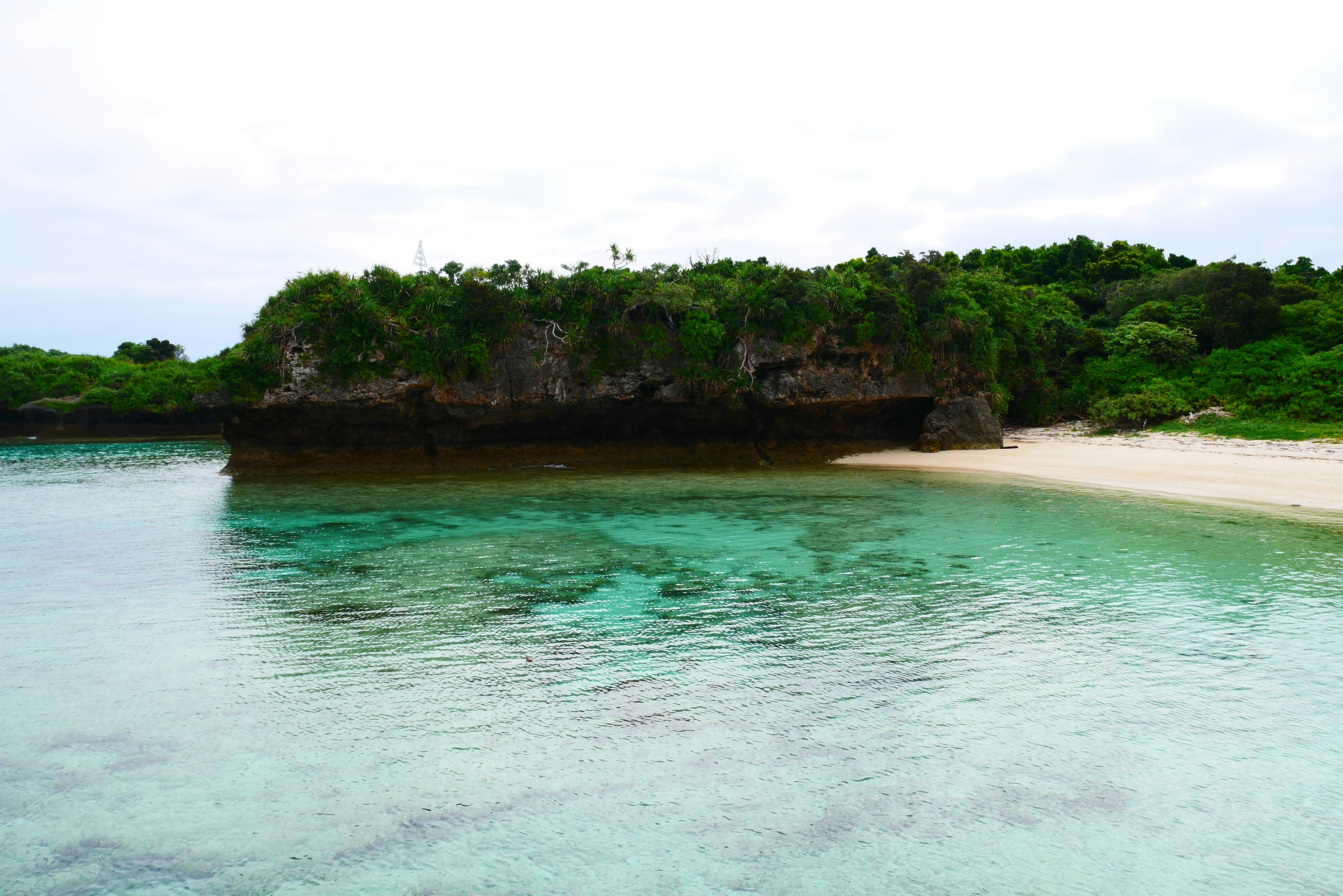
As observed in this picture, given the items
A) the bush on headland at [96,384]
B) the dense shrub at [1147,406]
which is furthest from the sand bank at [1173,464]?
the bush on headland at [96,384]

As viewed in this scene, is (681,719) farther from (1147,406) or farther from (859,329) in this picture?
(1147,406)

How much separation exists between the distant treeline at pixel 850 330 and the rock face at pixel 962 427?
94cm

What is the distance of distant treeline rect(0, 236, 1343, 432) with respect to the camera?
854 inches

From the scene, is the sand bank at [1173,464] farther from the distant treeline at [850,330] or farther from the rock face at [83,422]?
the rock face at [83,422]

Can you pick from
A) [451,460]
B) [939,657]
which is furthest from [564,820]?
[451,460]

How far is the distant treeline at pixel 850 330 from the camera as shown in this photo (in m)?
21.7

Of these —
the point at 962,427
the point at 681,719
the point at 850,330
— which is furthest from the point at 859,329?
the point at 681,719

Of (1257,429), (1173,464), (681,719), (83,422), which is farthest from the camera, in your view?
(83,422)

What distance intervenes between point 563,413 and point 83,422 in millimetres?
38741

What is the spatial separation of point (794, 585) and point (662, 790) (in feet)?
15.0

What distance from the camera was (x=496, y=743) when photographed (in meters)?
4.43

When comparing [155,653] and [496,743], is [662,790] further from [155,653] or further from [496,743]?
[155,653]

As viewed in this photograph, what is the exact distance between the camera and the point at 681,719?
4.74 metres

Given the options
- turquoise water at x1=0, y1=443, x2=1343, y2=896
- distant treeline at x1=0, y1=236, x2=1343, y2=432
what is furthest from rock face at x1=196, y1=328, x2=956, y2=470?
turquoise water at x1=0, y1=443, x2=1343, y2=896
